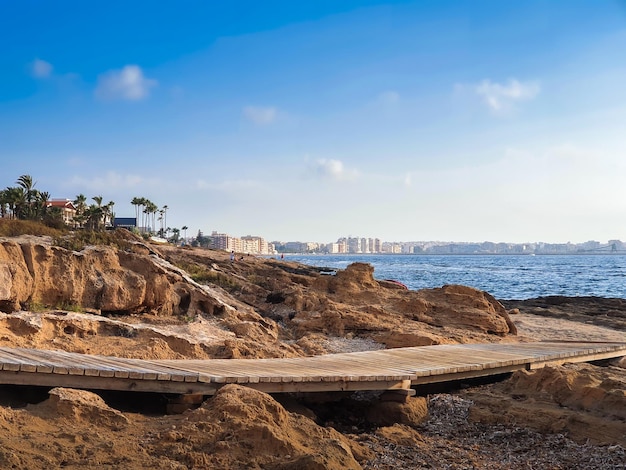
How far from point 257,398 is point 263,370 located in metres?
1.71

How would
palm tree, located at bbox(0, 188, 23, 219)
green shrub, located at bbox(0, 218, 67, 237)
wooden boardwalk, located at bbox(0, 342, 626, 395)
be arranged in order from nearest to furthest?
wooden boardwalk, located at bbox(0, 342, 626, 395)
green shrub, located at bbox(0, 218, 67, 237)
palm tree, located at bbox(0, 188, 23, 219)

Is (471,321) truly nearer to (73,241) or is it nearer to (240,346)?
(240,346)

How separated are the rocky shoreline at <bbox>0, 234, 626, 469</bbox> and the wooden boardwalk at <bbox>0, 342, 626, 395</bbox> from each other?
1.20 feet

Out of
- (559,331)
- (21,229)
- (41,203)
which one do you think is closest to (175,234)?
(41,203)

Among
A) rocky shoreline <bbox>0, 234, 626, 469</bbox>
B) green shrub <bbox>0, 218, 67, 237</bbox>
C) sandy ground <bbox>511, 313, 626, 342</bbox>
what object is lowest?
sandy ground <bbox>511, 313, 626, 342</bbox>

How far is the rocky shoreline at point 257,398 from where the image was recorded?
6078mm

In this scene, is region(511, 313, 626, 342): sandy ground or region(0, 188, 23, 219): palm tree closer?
region(511, 313, 626, 342): sandy ground

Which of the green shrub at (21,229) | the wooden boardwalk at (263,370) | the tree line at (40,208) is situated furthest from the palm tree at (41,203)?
the wooden boardwalk at (263,370)

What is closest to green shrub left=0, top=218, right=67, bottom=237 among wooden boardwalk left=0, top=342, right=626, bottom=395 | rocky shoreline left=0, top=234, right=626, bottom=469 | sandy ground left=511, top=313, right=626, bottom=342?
rocky shoreline left=0, top=234, right=626, bottom=469

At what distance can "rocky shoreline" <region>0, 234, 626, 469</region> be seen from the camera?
6078 mm

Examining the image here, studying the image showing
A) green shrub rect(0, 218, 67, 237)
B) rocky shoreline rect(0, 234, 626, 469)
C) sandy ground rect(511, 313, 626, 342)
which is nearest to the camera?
rocky shoreline rect(0, 234, 626, 469)

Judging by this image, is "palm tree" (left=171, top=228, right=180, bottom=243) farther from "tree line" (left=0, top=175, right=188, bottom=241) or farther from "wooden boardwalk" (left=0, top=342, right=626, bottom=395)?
"wooden boardwalk" (left=0, top=342, right=626, bottom=395)

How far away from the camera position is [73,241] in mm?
15609

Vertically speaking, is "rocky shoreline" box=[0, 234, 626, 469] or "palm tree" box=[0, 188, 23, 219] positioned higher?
"palm tree" box=[0, 188, 23, 219]
